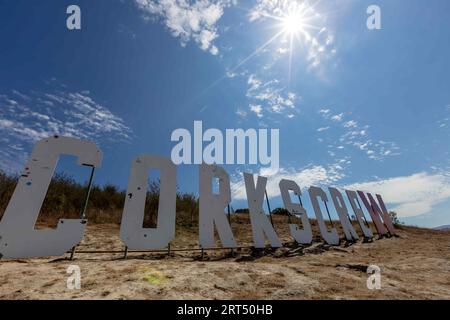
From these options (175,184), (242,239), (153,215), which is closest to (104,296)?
(175,184)

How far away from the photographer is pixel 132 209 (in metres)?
6.60

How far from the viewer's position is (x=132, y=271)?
433 centimetres

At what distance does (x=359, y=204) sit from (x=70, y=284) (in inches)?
598

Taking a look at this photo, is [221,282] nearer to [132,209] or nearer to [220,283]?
[220,283]

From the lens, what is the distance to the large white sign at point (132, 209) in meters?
5.16

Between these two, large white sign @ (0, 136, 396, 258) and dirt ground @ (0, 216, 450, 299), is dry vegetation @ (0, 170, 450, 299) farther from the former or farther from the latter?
large white sign @ (0, 136, 396, 258)

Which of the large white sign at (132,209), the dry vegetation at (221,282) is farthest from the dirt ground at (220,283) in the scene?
the large white sign at (132,209)

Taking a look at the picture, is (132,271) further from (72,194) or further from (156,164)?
(72,194)

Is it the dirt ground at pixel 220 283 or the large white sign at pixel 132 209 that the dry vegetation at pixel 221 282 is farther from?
the large white sign at pixel 132 209

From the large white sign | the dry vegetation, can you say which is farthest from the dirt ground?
the large white sign

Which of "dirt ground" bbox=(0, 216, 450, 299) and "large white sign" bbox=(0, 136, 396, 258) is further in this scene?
"large white sign" bbox=(0, 136, 396, 258)

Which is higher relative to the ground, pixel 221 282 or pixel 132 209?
pixel 132 209

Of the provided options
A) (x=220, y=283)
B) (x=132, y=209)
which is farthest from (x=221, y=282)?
(x=132, y=209)

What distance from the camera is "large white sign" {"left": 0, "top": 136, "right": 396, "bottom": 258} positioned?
16.9ft
